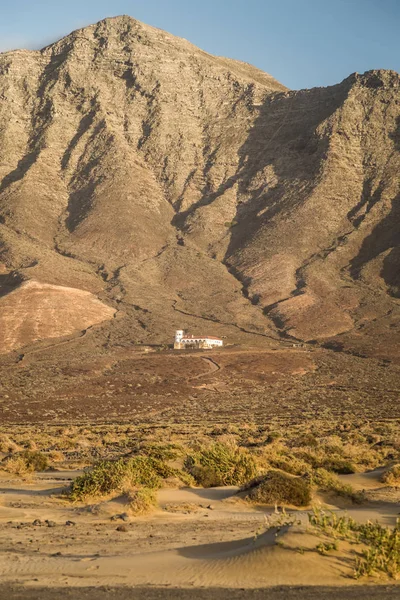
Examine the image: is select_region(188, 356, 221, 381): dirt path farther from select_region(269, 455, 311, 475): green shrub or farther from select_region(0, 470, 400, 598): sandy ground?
select_region(0, 470, 400, 598): sandy ground

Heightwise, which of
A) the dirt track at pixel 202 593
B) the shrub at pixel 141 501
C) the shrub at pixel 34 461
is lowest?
the shrub at pixel 34 461

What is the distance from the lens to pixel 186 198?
146m

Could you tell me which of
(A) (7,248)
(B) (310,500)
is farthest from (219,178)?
(B) (310,500)

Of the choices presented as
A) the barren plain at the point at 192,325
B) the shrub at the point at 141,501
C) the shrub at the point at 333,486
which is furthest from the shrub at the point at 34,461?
the shrub at the point at 333,486

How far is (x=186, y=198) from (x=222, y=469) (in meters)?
129

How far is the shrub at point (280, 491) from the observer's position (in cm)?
1552

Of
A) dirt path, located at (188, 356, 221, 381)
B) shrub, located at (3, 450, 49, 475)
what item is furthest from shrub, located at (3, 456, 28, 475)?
dirt path, located at (188, 356, 221, 381)

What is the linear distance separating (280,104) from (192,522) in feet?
506

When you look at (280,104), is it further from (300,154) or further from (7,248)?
(7,248)

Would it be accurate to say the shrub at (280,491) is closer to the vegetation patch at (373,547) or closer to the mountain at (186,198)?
the vegetation patch at (373,547)

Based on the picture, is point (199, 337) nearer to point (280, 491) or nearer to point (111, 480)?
point (111, 480)

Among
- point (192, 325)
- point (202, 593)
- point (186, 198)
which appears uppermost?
point (186, 198)

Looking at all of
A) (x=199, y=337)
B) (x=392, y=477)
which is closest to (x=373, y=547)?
(x=392, y=477)

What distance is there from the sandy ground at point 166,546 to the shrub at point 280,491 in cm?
35
